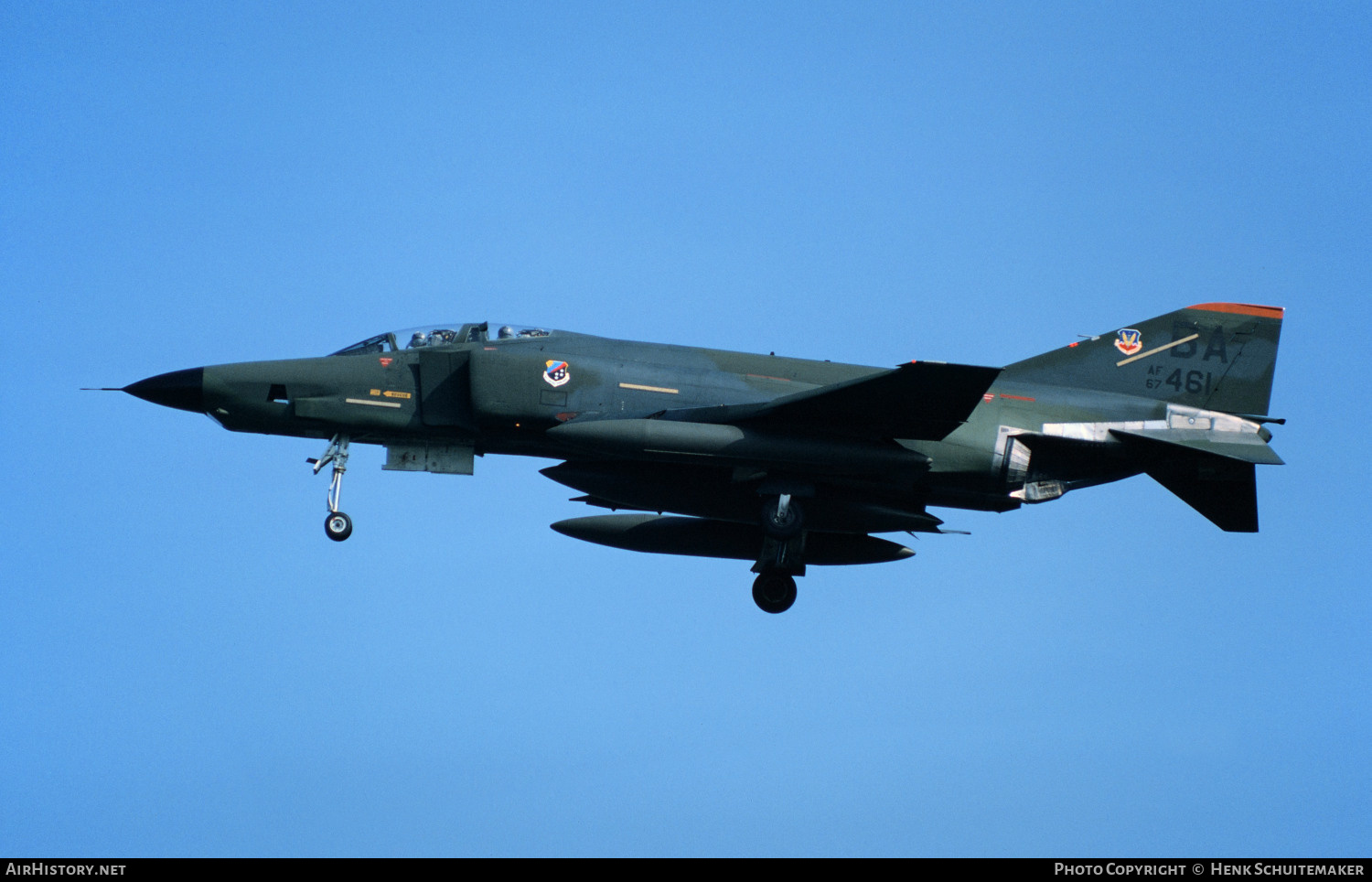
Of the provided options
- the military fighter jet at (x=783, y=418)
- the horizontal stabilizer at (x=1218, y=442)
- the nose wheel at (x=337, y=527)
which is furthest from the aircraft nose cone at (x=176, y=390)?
the horizontal stabilizer at (x=1218, y=442)

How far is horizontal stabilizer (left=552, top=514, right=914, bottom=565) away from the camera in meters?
22.0

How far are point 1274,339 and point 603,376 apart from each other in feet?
31.7

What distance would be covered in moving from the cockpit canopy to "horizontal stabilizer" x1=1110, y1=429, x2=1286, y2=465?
8.26 metres

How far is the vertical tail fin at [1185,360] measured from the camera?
A: 20.7m

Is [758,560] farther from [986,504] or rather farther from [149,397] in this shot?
[149,397]

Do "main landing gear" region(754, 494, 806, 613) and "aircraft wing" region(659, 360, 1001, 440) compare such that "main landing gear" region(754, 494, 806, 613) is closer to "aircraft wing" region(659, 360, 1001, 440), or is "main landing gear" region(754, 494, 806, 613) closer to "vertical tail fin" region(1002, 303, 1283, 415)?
"aircraft wing" region(659, 360, 1001, 440)

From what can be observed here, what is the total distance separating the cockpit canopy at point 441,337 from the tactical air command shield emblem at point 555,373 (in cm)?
92

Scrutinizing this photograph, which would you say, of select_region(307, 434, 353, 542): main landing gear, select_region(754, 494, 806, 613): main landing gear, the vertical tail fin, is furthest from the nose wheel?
A: the vertical tail fin

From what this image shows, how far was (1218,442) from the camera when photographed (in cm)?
2014

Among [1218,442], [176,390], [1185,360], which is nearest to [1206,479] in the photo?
[1218,442]

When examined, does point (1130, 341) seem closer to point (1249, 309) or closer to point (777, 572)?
point (1249, 309)

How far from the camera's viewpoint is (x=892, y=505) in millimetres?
20922

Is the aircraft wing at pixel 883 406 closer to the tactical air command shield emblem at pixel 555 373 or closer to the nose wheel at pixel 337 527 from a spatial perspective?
the tactical air command shield emblem at pixel 555 373
